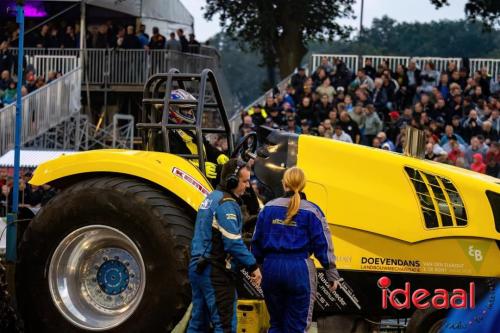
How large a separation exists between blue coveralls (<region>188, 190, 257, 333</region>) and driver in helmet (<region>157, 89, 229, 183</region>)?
50.6 inches

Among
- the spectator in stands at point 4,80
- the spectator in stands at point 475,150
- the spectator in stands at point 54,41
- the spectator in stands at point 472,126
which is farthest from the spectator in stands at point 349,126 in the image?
the spectator in stands at point 54,41

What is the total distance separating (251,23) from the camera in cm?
3822

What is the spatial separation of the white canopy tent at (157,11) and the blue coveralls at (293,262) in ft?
67.6

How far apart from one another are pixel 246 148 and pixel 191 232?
1116mm

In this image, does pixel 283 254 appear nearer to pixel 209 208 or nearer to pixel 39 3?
pixel 209 208

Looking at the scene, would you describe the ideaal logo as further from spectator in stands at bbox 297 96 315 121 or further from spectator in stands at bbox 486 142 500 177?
spectator in stands at bbox 297 96 315 121

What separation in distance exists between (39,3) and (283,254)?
2225 centimetres

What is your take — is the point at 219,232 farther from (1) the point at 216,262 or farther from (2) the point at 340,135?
(2) the point at 340,135

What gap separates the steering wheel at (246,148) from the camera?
10.1 meters

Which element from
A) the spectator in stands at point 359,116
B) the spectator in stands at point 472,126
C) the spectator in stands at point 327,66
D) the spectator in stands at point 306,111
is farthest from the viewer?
the spectator in stands at point 327,66

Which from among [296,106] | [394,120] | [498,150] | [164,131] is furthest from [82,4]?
[164,131]

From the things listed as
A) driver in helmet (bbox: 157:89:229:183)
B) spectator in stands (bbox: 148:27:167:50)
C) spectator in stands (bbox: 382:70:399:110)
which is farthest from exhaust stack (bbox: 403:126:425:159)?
spectator in stands (bbox: 148:27:167:50)

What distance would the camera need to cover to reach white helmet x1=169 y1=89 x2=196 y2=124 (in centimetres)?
1069

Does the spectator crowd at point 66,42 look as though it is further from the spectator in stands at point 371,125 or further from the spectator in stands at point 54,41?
the spectator in stands at point 371,125
